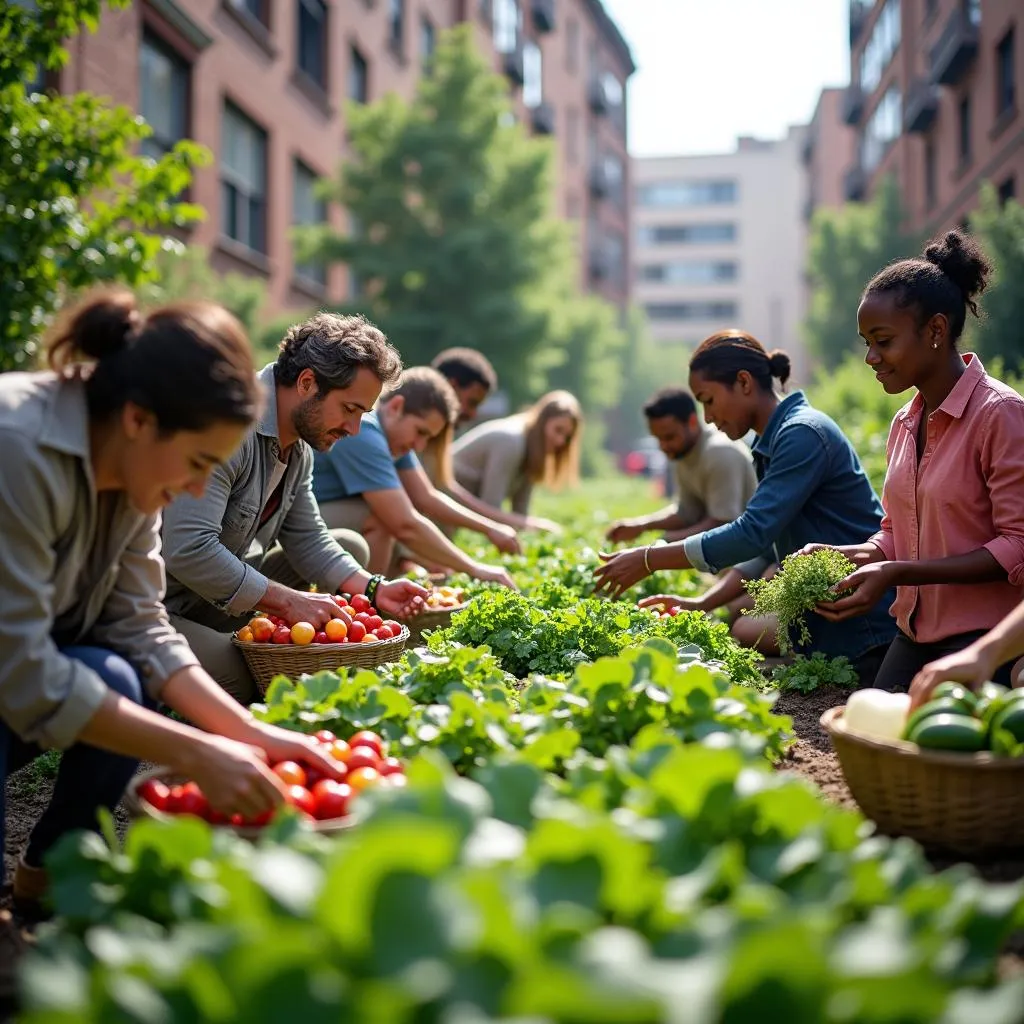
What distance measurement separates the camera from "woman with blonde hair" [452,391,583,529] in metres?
8.27

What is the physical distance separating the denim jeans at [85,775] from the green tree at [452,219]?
17.5 m

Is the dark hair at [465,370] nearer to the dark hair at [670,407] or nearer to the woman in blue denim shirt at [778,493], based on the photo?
the dark hair at [670,407]

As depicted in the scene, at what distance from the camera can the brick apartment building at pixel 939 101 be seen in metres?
20.7

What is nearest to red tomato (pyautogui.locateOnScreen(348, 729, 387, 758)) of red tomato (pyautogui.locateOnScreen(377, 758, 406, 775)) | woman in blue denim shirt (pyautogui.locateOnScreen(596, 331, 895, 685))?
red tomato (pyautogui.locateOnScreen(377, 758, 406, 775))

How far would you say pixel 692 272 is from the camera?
248 feet

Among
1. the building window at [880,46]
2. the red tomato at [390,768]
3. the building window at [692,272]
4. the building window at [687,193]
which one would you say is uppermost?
the building window at [687,193]

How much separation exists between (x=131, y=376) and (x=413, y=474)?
4346 mm

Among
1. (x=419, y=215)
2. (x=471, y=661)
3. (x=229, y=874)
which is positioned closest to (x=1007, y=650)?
(x=471, y=661)

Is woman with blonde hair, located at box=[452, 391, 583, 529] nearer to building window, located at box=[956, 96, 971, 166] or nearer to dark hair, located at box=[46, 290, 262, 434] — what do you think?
dark hair, located at box=[46, 290, 262, 434]

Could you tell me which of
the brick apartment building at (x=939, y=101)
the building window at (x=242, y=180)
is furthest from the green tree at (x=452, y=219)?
the brick apartment building at (x=939, y=101)

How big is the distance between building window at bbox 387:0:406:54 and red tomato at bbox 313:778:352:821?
24.0 metres

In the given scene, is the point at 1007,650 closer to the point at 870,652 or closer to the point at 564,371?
the point at 870,652

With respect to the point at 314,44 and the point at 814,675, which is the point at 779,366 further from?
the point at 314,44

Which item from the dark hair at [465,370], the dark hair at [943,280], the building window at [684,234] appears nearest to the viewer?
the dark hair at [943,280]
